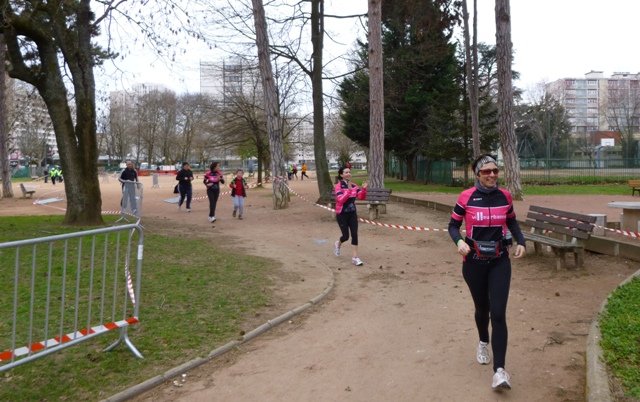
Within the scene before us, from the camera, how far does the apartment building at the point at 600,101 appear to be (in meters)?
76.4

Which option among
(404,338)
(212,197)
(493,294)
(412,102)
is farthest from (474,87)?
(493,294)

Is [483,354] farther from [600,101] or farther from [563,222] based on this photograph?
[600,101]

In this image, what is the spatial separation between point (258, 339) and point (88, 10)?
11.9 meters

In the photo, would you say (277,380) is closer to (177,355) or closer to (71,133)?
(177,355)

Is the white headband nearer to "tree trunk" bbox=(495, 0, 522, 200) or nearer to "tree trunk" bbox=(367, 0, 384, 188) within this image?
"tree trunk" bbox=(367, 0, 384, 188)

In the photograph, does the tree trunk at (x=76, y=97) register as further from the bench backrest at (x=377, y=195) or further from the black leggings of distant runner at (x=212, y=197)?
the bench backrest at (x=377, y=195)

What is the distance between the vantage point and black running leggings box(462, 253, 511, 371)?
4066mm

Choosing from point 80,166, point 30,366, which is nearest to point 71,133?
point 80,166

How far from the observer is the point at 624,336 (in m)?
4.70

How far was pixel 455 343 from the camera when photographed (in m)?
5.16

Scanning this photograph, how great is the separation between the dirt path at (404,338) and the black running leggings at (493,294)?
34 cm

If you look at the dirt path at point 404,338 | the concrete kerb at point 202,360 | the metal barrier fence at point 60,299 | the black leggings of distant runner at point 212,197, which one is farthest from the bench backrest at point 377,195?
the concrete kerb at point 202,360

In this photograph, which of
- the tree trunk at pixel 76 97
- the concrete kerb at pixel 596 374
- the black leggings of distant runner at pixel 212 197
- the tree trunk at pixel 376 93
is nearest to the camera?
the concrete kerb at pixel 596 374

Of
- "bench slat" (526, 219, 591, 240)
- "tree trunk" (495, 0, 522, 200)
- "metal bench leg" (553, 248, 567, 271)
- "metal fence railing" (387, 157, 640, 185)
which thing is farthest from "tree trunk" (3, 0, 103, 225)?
"metal fence railing" (387, 157, 640, 185)
